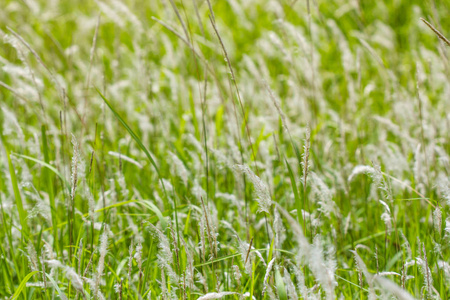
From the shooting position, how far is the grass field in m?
1.27

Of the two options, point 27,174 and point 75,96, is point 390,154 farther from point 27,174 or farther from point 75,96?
point 75,96

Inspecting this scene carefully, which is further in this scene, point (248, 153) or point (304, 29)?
point (304, 29)

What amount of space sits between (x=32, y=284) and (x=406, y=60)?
11.7 feet

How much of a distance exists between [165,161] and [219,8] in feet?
11.9

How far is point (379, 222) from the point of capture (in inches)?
76.7

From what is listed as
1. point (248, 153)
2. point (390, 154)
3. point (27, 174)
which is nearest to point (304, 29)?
point (248, 153)

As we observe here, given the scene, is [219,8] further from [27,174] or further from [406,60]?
[27,174]

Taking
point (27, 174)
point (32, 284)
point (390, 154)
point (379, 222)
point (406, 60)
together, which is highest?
point (406, 60)

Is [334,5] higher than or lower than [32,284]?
higher

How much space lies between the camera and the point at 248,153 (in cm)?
231

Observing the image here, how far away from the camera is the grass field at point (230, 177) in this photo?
127 centimetres

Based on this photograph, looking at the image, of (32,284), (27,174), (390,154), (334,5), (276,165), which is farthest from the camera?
(334,5)

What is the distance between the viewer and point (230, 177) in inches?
90.4

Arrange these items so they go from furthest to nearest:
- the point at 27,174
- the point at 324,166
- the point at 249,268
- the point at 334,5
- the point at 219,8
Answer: the point at 219,8, the point at 334,5, the point at 324,166, the point at 27,174, the point at 249,268
